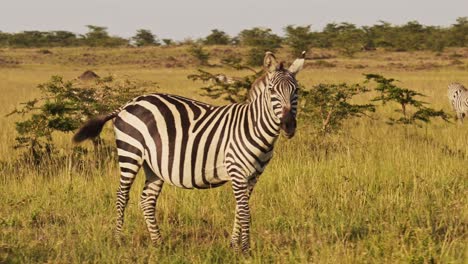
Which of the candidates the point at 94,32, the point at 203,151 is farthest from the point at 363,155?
the point at 94,32

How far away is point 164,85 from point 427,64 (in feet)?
67.4

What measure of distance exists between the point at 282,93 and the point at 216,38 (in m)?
73.7

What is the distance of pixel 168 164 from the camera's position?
5551 millimetres

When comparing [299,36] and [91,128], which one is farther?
[299,36]

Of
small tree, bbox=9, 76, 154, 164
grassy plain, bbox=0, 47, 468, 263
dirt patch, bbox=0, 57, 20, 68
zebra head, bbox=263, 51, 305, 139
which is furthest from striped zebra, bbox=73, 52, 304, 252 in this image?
dirt patch, bbox=0, 57, 20, 68

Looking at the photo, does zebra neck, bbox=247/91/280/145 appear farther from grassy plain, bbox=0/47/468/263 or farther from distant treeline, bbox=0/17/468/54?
distant treeline, bbox=0/17/468/54

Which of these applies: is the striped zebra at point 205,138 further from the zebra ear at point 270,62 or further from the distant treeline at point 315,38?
the distant treeline at point 315,38

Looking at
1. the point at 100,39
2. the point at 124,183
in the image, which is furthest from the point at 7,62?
the point at 124,183

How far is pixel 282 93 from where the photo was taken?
487 centimetres

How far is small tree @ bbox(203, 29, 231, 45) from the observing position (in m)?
77.0

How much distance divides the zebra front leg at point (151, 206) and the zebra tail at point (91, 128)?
0.78 meters

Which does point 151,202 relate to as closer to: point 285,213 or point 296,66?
point 285,213

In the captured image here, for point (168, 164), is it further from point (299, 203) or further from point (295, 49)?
point (295, 49)

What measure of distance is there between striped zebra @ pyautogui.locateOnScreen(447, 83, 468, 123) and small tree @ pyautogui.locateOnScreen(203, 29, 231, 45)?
6183cm
